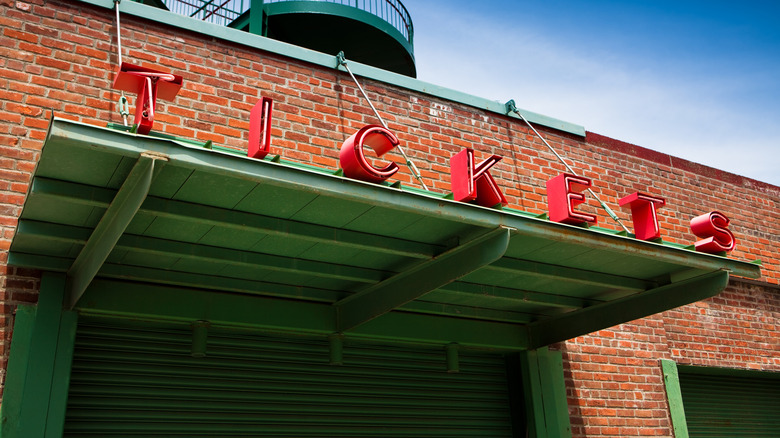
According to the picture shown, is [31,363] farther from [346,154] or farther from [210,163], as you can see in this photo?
[346,154]

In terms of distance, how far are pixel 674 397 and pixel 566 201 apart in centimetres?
427

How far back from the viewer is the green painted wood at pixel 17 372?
5020mm

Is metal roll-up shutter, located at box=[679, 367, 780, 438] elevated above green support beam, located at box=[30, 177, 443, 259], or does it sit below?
below

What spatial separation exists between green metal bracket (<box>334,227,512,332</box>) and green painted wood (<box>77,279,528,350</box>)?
0.30m

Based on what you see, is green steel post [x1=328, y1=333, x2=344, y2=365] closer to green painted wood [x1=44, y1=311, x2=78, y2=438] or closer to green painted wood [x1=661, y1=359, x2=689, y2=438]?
green painted wood [x1=44, y1=311, x2=78, y2=438]

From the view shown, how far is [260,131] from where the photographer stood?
15.6 feet

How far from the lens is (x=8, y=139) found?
5.68 meters

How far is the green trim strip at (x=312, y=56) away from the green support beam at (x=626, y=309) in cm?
264

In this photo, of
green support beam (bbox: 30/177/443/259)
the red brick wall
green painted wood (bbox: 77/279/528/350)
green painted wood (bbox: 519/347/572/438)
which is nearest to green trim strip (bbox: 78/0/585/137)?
the red brick wall

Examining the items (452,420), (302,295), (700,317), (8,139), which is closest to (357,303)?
(302,295)

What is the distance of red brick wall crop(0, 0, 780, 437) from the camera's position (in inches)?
235

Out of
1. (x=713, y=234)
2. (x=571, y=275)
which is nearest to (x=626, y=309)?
(x=571, y=275)

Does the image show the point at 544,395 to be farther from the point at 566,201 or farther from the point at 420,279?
the point at 566,201

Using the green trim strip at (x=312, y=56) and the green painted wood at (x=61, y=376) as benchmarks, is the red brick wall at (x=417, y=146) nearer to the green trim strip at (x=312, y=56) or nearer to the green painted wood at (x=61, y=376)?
the green trim strip at (x=312, y=56)
